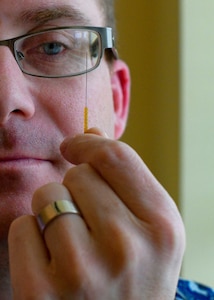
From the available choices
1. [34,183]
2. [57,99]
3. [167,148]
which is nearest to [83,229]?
[34,183]

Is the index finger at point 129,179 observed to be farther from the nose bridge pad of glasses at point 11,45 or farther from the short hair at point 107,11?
the short hair at point 107,11

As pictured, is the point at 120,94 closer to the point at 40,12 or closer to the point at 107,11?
the point at 107,11

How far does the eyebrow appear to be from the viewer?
1.08 meters

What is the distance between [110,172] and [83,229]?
92 millimetres

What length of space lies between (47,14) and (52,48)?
0.26 feet

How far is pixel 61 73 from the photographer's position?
113cm

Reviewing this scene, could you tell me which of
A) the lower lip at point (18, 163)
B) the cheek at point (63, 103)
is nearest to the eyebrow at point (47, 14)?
the cheek at point (63, 103)

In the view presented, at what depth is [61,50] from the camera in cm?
116

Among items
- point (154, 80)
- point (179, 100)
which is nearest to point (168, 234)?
point (179, 100)

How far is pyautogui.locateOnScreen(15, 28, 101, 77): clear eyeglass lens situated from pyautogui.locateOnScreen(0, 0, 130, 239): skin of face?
20 millimetres

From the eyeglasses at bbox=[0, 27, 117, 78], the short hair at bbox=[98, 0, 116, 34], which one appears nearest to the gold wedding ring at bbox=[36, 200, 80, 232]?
the eyeglasses at bbox=[0, 27, 117, 78]

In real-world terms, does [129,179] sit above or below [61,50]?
below

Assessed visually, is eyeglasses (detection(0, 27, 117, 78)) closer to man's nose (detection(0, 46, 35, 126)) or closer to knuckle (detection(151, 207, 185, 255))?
man's nose (detection(0, 46, 35, 126))

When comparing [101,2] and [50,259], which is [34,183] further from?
[101,2]
